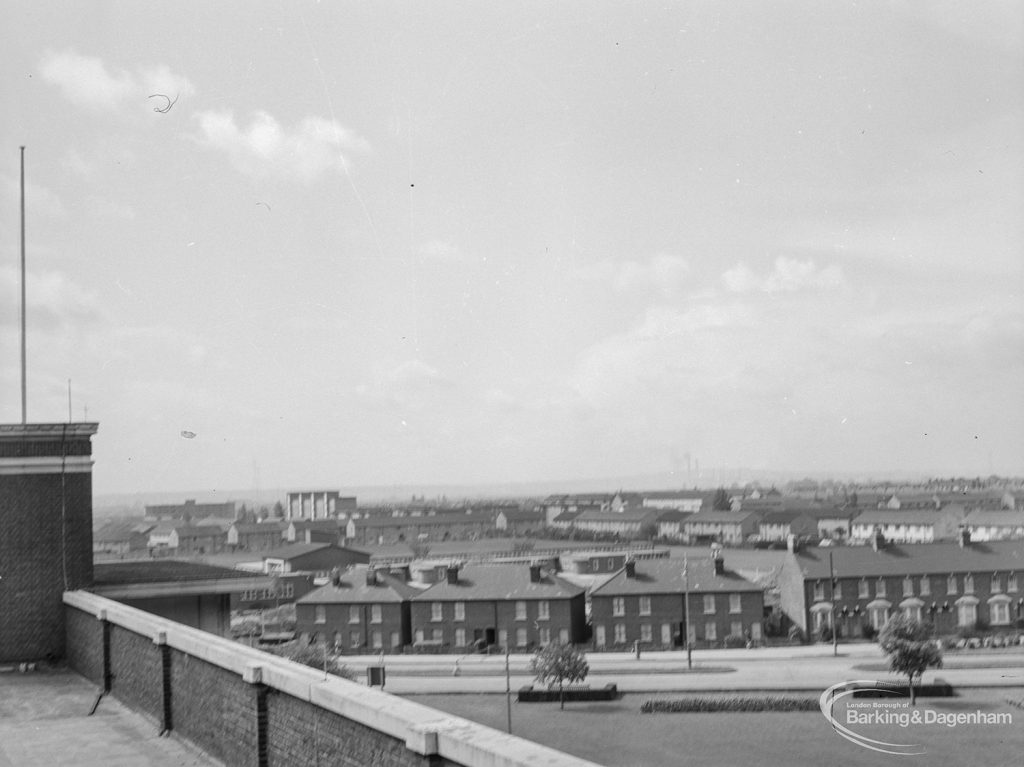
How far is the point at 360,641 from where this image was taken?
132 ft

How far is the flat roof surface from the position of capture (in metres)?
7.85

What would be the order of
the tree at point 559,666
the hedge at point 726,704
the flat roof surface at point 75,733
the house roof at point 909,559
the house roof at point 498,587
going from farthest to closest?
1. the house roof at point 909,559
2. the house roof at point 498,587
3. the tree at point 559,666
4. the hedge at point 726,704
5. the flat roof surface at point 75,733

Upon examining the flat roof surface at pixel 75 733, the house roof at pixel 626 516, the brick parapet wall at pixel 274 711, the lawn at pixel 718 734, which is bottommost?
the lawn at pixel 718 734

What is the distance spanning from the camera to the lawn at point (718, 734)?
26.0 meters

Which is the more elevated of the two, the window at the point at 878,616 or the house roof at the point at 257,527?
the house roof at the point at 257,527

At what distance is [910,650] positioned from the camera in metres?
26.4

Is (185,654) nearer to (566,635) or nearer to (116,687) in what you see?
(116,687)

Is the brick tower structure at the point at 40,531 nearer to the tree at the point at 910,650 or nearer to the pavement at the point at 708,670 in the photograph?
the pavement at the point at 708,670

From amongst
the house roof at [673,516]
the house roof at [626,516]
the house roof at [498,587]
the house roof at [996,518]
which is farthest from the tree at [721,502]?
the house roof at [498,587]

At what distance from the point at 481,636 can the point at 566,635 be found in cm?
363

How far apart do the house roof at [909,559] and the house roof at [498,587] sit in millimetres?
10299

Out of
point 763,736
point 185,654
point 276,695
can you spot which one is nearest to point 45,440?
point 185,654

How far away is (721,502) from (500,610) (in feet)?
135

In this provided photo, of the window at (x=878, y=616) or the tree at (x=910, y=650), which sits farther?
the window at (x=878, y=616)
